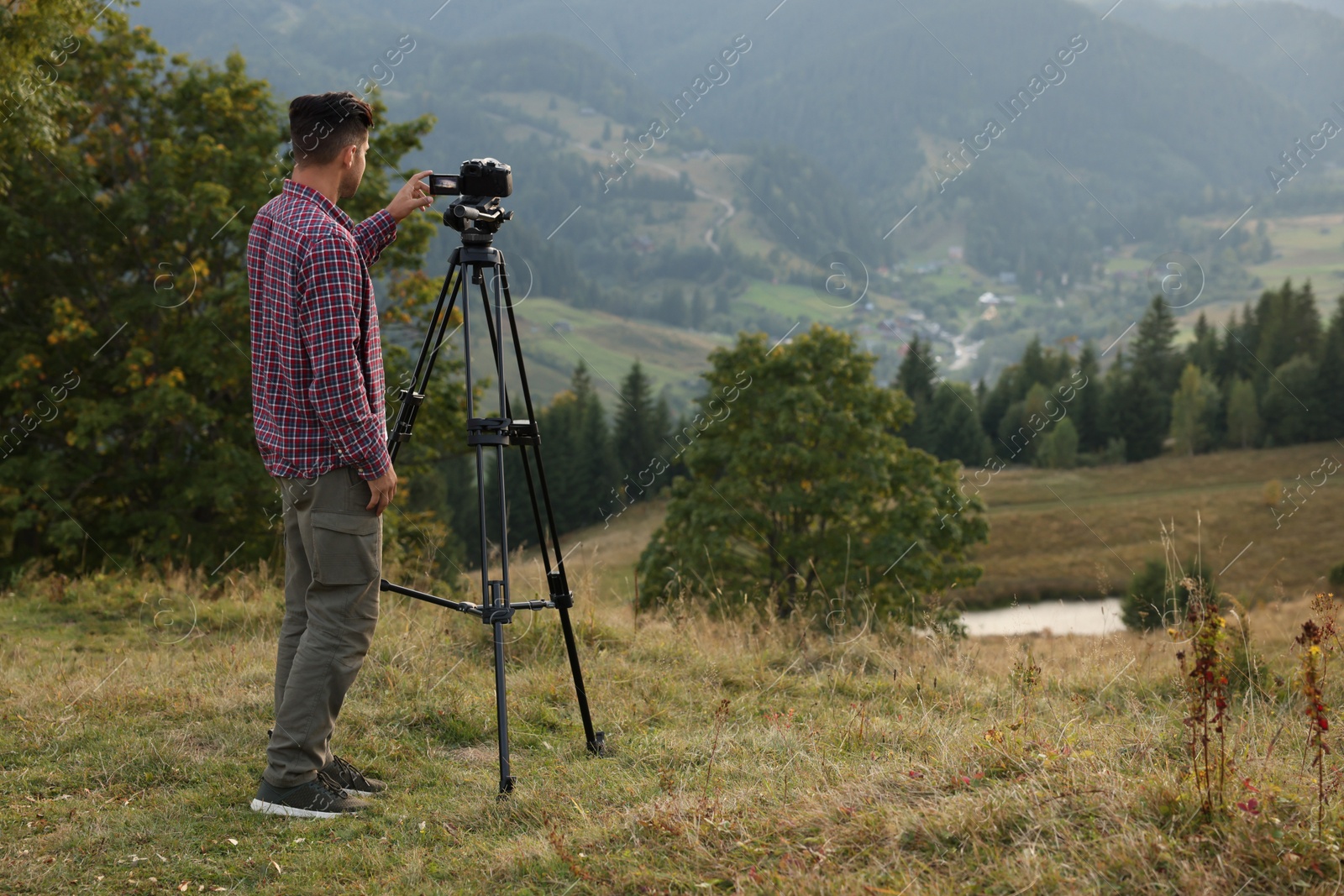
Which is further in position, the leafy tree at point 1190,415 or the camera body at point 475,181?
the leafy tree at point 1190,415

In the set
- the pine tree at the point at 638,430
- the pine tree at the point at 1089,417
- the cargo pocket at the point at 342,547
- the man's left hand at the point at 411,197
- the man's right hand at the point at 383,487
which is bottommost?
the cargo pocket at the point at 342,547

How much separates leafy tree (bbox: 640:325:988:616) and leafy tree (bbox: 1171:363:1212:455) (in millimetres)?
45383

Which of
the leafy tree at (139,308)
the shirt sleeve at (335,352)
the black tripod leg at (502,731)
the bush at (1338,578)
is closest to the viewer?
the shirt sleeve at (335,352)

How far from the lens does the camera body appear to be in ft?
12.2

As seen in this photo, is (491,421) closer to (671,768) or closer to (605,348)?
(671,768)

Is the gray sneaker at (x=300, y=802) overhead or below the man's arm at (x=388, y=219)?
below

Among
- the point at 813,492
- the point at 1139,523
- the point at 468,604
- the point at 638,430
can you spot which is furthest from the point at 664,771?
the point at 638,430

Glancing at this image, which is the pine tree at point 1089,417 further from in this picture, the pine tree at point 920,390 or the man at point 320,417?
the man at point 320,417

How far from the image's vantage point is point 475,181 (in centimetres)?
372

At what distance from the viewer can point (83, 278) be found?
52.3ft

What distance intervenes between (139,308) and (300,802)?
46.9 ft

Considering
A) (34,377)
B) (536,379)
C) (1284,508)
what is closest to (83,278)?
(34,377)

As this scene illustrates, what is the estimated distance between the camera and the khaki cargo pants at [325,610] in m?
3.33

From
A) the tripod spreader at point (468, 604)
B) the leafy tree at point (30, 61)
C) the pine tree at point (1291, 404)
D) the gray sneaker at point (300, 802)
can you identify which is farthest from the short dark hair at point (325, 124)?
the pine tree at point (1291, 404)
